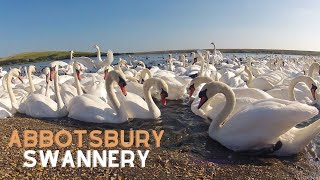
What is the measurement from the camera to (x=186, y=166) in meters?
7.02

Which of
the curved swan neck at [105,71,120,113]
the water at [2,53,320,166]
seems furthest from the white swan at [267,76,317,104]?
the curved swan neck at [105,71,120,113]

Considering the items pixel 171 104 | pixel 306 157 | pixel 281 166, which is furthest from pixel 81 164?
pixel 171 104

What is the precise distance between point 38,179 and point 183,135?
13.3 ft

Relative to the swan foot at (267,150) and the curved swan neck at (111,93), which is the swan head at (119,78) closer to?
the curved swan neck at (111,93)

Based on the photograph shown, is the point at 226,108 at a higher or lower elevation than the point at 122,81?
lower

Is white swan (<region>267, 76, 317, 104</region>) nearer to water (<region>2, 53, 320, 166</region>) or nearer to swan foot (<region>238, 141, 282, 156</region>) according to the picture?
water (<region>2, 53, 320, 166</region>)

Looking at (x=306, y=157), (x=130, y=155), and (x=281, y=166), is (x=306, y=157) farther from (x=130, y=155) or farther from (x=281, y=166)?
(x=130, y=155)

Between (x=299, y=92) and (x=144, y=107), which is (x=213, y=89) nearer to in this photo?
(x=144, y=107)

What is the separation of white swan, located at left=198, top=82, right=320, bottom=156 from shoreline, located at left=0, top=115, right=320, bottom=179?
214 mm

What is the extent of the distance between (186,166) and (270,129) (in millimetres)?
1740

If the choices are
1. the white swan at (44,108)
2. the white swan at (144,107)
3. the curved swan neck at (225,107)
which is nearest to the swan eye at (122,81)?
the white swan at (144,107)

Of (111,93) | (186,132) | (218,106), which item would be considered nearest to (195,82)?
(218,106)

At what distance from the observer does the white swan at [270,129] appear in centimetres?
718

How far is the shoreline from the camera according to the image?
6.35m
